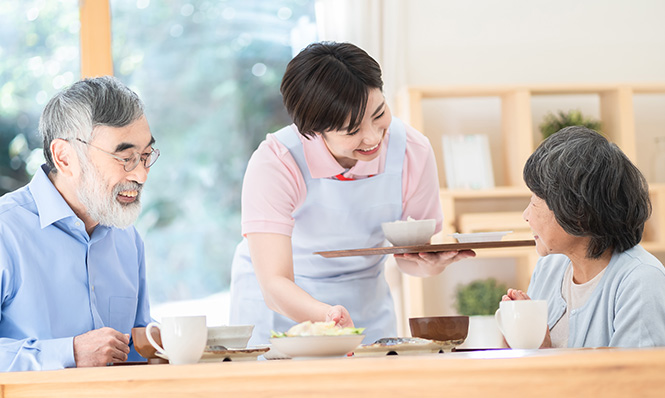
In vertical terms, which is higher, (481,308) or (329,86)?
(329,86)

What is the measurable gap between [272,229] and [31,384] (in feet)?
3.40

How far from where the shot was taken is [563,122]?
4.04 metres

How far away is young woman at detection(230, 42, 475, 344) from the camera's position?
1965 mm

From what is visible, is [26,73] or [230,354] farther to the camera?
[26,73]

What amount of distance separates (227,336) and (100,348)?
0.31 m

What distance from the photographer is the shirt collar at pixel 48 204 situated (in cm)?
186

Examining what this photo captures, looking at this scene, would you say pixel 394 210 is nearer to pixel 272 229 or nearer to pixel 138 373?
pixel 272 229

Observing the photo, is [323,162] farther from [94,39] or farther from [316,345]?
[94,39]

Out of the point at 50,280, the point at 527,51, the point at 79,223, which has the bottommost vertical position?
the point at 50,280

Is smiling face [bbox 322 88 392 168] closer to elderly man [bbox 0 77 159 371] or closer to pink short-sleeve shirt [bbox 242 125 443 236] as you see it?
pink short-sleeve shirt [bbox 242 125 443 236]

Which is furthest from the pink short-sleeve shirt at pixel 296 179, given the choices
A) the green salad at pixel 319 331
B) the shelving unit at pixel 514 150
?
the shelving unit at pixel 514 150

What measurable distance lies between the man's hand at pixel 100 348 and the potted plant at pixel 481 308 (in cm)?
248

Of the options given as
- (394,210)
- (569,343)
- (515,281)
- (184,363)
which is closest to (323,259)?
(394,210)

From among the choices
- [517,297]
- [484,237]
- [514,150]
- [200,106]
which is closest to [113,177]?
[484,237]
